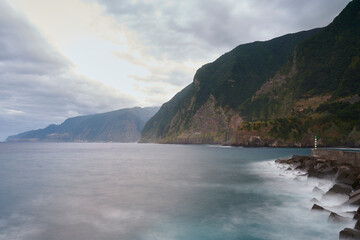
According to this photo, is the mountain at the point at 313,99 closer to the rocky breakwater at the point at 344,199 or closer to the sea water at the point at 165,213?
the rocky breakwater at the point at 344,199

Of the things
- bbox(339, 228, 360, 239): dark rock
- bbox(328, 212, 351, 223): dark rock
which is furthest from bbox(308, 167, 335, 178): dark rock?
bbox(339, 228, 360, 239): dark rock

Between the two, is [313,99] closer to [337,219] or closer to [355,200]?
[355,200]

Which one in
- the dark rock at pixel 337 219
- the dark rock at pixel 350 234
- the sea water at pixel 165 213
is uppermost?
the dark rock at pixel 350 234

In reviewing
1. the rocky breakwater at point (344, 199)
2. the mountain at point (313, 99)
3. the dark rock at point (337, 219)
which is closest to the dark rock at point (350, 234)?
the rocky breakwater at point (344, 199)

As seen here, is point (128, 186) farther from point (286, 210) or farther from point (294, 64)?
point (294, 64)

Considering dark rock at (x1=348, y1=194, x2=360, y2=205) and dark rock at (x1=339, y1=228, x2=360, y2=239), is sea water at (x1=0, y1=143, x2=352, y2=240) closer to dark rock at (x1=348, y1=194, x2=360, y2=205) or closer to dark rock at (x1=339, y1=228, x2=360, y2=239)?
dark rock at (x1=339, y1=228, x2=360, y2=239)

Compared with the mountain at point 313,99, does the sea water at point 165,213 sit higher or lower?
lower

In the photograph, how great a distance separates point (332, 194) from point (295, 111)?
137931mm

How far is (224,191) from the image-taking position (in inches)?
804

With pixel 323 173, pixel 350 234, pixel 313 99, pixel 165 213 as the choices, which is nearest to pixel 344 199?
pixel 350 234

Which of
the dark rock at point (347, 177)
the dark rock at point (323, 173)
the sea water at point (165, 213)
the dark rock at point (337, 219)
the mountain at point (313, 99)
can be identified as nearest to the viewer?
the dark rock at point (337, 219)

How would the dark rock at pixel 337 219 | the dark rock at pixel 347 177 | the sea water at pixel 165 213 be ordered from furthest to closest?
the dark rock at pixel 347 177, the sea water at pixel 165 213, the dark rock at pixel 337 219

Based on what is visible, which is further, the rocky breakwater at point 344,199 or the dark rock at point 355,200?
the dark rock at point 355,200

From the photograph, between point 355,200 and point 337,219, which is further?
point 355,200
